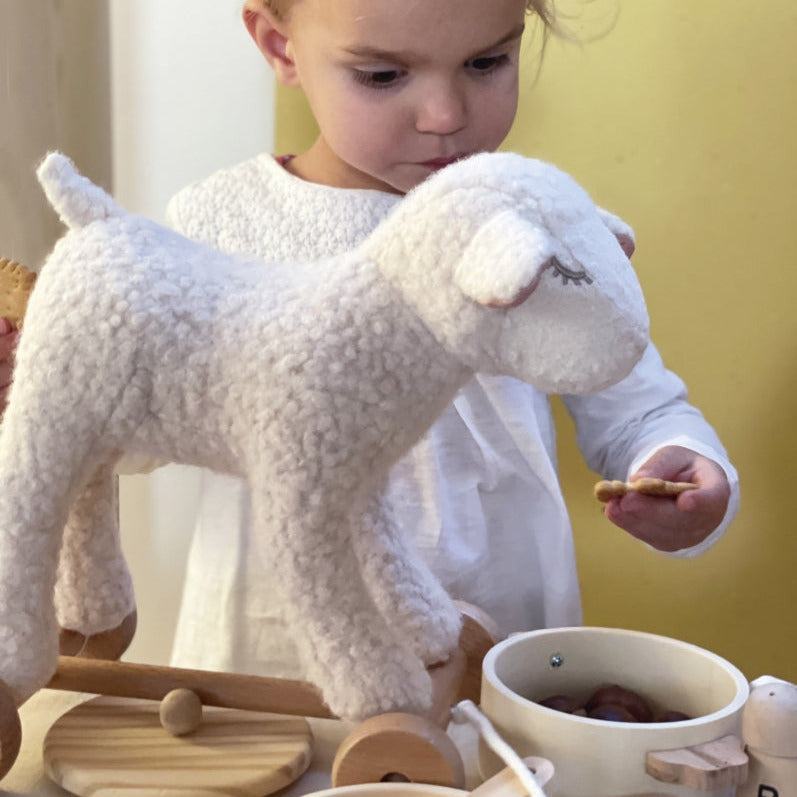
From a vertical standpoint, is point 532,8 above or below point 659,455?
above

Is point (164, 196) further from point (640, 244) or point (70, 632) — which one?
point (70, 632)

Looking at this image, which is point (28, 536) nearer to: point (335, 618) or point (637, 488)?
point (335, 618)

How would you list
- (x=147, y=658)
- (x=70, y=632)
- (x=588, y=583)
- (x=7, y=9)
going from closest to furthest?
(x=70, y=632) < (x=7, y=9) < (x=588, y=583) < (x=147, y=658)

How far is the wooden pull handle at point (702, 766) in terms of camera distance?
1.15 ft

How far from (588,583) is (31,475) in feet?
1.91

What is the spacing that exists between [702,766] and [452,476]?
32 centimetres

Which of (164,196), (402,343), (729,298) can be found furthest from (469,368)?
(164,196)

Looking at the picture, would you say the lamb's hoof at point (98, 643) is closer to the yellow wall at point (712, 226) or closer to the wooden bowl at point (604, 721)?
the wooden bowl at point (604, 721)

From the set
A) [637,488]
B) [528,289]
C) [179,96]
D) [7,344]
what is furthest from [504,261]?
[179,96]

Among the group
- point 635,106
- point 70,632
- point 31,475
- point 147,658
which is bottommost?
point 147,658

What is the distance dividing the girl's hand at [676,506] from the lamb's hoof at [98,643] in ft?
0.78

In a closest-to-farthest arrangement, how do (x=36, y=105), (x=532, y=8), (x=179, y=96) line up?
(x=532, y=8) → (x=36, y=105) → (x=179, y=96)

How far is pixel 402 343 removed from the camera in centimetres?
34

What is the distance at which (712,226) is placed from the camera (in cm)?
77
